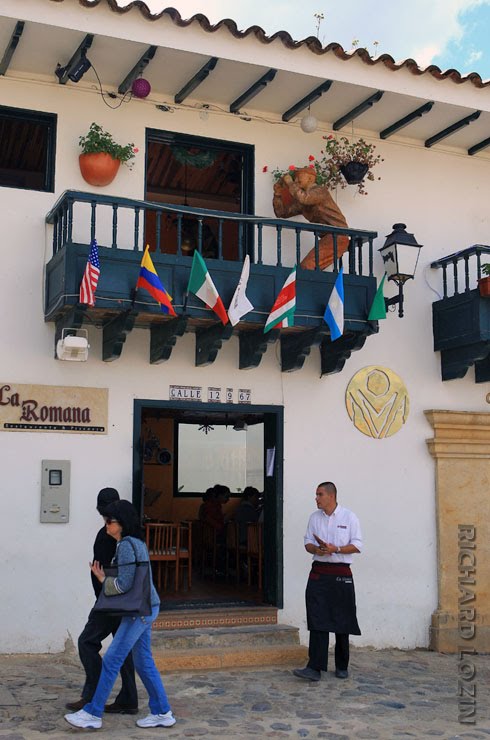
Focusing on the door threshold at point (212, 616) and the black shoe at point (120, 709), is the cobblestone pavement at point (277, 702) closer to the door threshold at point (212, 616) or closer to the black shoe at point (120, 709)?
the black shoe at point (120, 709)

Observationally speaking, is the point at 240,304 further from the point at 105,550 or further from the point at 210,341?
the point at 105,550

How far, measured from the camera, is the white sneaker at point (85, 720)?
604 centimetres

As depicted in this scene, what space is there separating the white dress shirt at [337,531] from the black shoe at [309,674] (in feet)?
3.06

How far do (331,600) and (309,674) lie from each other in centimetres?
65

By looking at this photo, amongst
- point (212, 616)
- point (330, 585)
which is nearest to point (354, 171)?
point (330, 585)

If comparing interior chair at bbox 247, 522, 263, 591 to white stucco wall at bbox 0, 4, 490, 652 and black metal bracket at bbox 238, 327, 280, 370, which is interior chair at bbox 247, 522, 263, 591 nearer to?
white stucco wall at bbox 0, 4, 490, 652

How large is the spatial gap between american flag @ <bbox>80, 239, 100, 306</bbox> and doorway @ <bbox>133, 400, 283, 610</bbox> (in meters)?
1.50

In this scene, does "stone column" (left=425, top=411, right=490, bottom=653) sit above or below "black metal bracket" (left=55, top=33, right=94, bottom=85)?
below

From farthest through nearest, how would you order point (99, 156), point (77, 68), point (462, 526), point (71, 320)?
point (462, 526) → point (99, 156) → point (77, 68) → point (71, 320)

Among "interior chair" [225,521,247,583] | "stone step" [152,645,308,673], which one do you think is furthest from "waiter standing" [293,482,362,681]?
"interior chair" [225,521,247,583]

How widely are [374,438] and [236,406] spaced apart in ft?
5.28

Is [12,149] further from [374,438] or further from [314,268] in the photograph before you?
[374,438]

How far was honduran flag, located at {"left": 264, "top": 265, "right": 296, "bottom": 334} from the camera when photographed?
8.16m

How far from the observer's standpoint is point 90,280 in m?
7.57
